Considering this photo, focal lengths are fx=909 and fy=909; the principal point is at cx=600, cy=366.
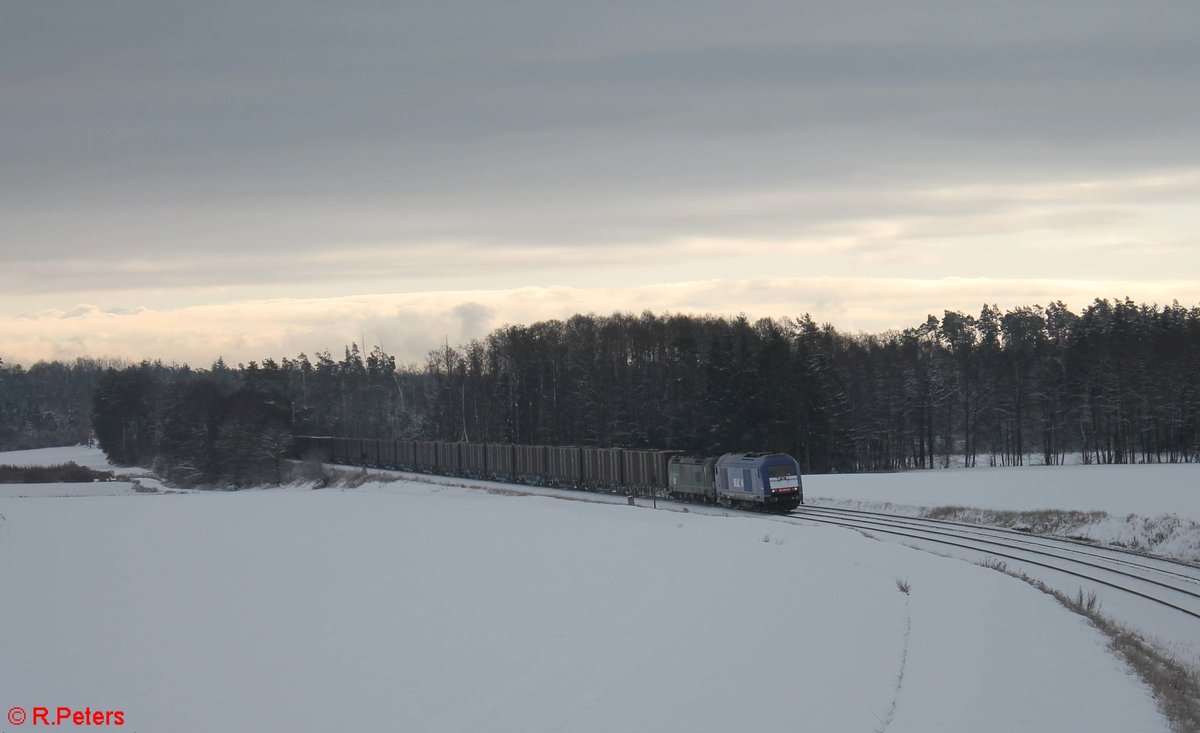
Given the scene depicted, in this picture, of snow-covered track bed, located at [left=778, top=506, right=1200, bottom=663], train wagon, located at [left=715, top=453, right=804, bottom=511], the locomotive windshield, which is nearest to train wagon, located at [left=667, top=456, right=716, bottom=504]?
train wagon, located at [left=715, top=453, right=804, bottom=511]

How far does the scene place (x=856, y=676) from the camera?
16.2 metres

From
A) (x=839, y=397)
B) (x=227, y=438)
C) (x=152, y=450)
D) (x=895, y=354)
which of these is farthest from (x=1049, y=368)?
(x=152, y=450)

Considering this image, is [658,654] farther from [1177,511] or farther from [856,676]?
[1177,511]

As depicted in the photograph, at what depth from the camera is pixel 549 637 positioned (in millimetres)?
20125

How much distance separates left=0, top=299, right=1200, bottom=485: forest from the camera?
9138cm

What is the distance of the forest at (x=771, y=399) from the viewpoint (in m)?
91.4

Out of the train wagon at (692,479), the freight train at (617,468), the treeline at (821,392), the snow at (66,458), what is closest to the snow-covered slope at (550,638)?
the freight train at (617,468)

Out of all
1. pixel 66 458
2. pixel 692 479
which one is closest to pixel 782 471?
pixel 692 479

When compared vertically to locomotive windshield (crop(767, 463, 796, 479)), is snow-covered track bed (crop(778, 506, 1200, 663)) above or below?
below

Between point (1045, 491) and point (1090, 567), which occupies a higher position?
point (1045, 491)

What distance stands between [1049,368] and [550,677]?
108521 millimetres

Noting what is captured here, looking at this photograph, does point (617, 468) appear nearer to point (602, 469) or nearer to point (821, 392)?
point (602, 469)

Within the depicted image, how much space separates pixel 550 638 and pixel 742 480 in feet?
94.6

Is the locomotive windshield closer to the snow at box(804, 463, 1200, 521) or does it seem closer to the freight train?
the freight train
